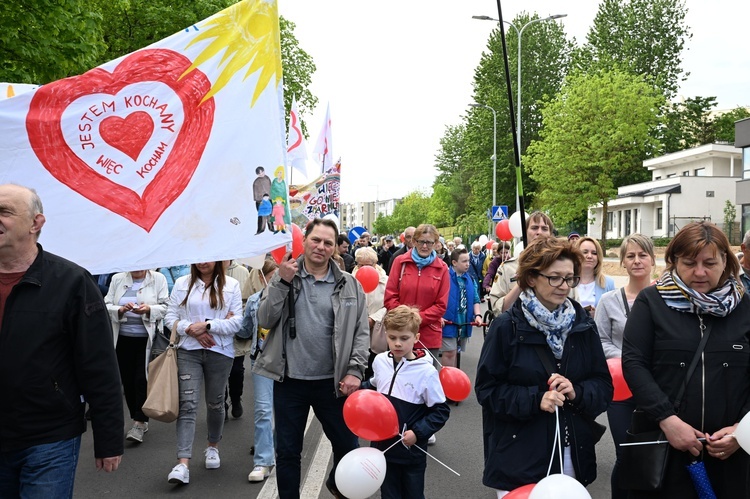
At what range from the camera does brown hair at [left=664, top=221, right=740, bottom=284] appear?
3506 mm

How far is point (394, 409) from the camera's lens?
14.0 feet

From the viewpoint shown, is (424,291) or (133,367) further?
(424,291)

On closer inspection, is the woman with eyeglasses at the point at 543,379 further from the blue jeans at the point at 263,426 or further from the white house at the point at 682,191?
the white house at the point at 682,191

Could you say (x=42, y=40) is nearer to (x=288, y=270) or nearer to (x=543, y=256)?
(x=288, y=270)

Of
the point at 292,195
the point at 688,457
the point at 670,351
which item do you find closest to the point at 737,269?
the point at 670,351

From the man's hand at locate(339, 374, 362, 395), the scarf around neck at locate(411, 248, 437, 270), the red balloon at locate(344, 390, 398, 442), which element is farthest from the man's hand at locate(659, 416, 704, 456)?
the scarf around neck at locate(411, 248, 437, 270)

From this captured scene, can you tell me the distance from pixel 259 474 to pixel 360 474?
1.85 metres

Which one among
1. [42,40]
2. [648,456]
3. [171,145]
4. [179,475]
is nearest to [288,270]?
[171,145]

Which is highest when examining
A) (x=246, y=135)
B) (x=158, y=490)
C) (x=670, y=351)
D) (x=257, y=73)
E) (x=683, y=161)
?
(x=683, y=161)

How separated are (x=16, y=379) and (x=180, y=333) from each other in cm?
259

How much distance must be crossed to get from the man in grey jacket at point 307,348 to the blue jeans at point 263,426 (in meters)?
1.14

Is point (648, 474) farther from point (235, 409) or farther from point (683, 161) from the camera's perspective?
point (683, 161)

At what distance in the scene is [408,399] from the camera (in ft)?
14.5

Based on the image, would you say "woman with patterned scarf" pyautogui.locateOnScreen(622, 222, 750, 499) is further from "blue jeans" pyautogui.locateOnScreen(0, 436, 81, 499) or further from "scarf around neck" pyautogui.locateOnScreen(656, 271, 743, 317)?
"blue jeans" pyautogui.locateOnScreen(0, 436, 81, 499)
